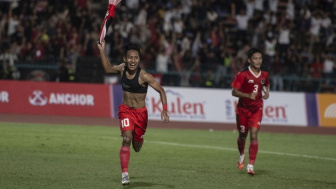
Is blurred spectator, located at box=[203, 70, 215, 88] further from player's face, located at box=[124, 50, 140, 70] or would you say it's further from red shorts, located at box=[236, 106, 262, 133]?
player's face, located at box=[124, 50, 140, 70]

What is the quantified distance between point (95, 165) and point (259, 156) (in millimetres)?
5094

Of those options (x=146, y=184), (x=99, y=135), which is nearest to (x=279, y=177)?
(x=146, y=184)

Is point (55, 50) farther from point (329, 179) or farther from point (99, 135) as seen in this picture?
point (329, 179)

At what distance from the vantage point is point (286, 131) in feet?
83.3

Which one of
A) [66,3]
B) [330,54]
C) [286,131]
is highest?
[66,3]

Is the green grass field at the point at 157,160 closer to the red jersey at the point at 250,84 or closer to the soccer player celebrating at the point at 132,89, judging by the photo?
the soccer player celebrating at the point at 132,89

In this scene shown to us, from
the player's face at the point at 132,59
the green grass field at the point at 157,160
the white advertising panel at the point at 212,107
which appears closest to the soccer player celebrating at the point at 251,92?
the green grass field at the point at 157,160

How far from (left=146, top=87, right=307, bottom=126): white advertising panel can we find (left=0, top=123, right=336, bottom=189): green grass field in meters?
2.84

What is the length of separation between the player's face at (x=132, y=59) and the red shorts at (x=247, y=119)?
134 inches

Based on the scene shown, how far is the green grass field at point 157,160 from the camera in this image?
1155cm

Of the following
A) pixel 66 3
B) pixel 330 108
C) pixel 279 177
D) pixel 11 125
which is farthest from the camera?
pixel 66 3

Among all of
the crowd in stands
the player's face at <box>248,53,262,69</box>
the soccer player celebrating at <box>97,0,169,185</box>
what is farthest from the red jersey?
the crowd in stands

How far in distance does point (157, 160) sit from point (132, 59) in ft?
14.9

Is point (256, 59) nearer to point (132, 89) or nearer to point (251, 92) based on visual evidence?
point (251, 92)
